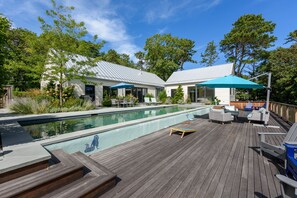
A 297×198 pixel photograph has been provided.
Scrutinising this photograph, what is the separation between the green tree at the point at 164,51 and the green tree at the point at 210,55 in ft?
16.7

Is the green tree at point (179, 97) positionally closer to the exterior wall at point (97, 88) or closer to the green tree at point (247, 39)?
the exterior wall at point (97, 88)

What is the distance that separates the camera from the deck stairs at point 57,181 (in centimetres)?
197

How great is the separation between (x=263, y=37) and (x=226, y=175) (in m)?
31.0

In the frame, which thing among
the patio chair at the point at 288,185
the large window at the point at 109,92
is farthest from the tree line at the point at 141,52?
the patio chair at the point at 288,185

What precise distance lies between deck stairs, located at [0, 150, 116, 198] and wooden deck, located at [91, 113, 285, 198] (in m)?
0.24

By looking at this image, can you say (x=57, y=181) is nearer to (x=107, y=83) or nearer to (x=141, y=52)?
(x=107, y=83)

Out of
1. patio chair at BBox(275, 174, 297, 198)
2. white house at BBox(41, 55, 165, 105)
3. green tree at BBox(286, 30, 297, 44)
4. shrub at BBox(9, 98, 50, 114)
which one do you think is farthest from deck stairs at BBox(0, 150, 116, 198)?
green tree at BBox(286, 30, 297, 44)

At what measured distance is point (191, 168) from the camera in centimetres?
301

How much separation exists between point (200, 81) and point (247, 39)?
14.5m

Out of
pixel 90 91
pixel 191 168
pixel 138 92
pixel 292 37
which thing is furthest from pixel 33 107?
pixel 292 37

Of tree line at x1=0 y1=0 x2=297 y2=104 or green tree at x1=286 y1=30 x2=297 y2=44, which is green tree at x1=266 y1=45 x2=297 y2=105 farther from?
green tree at x1=286 y1=30 x2=297 y2=44

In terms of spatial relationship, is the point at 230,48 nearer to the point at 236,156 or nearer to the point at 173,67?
the point at 173,67

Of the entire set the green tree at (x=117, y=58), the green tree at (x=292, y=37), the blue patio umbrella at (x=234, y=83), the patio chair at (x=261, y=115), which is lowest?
the patio chair at (x=261, y=115)

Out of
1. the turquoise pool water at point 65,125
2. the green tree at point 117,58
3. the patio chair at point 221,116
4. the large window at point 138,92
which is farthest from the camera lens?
the green tree at point 117,58
